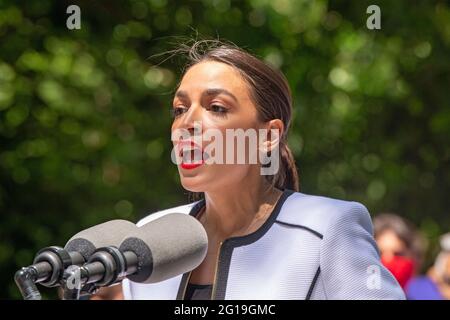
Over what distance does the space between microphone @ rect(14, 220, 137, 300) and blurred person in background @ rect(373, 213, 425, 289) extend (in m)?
1.99

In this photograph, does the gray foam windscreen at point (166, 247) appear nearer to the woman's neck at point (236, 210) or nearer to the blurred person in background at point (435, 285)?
the woman's neck at point (236, 210)

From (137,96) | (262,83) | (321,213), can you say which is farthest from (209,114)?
(137,96)

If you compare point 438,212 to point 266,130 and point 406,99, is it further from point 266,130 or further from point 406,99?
point 266,130


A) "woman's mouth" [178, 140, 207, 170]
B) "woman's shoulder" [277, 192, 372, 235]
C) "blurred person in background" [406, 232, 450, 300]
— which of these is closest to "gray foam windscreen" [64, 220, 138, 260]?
"woman's mouth" [178, 140, 207, 170]

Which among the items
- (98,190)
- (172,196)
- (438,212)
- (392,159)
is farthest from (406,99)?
(98,190)

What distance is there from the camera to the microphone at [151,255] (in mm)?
1365

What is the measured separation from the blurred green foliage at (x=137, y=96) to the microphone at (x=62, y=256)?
281cm

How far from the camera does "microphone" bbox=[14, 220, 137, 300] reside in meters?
1.33

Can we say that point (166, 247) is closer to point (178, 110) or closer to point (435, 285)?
point (178, 110)

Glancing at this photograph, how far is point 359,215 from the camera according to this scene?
5.67ft

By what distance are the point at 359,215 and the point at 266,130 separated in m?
0.26

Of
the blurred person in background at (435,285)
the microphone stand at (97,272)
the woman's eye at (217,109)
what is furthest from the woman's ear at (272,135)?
the blurred person in background at (435,285)

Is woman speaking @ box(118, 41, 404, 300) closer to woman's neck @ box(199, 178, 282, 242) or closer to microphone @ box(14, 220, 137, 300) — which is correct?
woman's neck @ box(199, 178, 282, 242)

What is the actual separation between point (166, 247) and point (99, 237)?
11 centimetres
